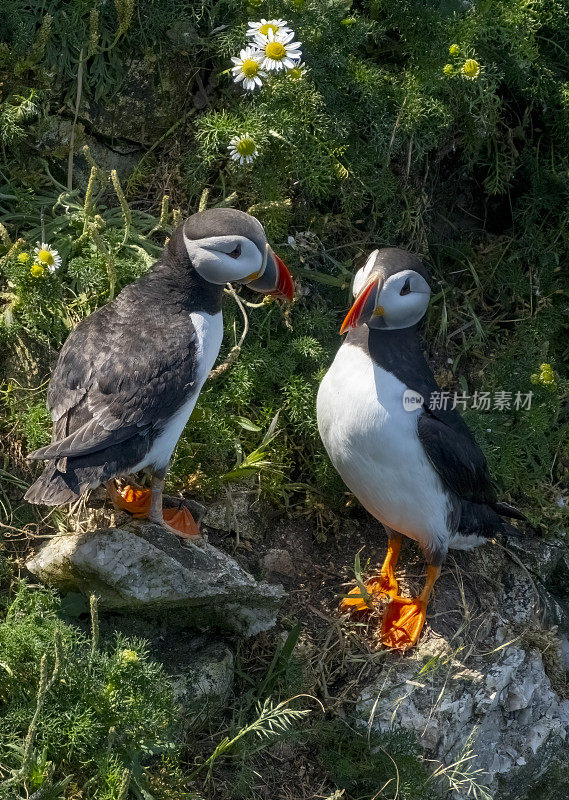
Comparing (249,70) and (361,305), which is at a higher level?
(249,70)

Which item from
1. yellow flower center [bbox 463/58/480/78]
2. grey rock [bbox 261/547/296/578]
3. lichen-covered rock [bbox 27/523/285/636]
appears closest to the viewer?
lichen-covered rock [bbox 27/523/285/636]

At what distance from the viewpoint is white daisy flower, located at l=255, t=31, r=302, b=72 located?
15.8 feet

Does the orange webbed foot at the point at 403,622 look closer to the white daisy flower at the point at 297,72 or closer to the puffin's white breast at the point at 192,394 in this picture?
the puffin's white breast at the point at 192,394

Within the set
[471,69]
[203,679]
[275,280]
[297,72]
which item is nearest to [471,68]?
[471,69]

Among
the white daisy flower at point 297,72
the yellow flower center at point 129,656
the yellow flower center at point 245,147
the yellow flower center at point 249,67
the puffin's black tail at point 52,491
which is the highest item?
the yellow flower center at point 249,67

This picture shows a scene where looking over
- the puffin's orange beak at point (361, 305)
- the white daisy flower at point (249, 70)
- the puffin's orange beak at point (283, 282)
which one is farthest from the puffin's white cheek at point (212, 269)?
the white daisy flower at point (249, 70)

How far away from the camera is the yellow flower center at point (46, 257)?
4504 millimetres

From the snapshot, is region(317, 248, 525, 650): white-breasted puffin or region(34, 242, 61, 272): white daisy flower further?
region(34, 242, 61, 272): white daisy flower

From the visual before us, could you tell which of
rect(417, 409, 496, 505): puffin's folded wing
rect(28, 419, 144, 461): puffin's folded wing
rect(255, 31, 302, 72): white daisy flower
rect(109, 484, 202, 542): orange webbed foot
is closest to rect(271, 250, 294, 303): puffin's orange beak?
rect(417, 409, 496, 505): puffin's folded wing

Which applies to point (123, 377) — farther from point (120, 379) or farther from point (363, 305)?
point (363, 305)

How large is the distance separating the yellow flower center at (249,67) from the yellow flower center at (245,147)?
33 cm

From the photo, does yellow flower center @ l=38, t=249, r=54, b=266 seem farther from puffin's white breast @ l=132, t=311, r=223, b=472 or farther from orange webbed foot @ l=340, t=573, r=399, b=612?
orange webbed foot @ l=340, t=573, r=399, b=612

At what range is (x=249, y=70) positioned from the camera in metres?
4.83

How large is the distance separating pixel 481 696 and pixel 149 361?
210 centimetres
